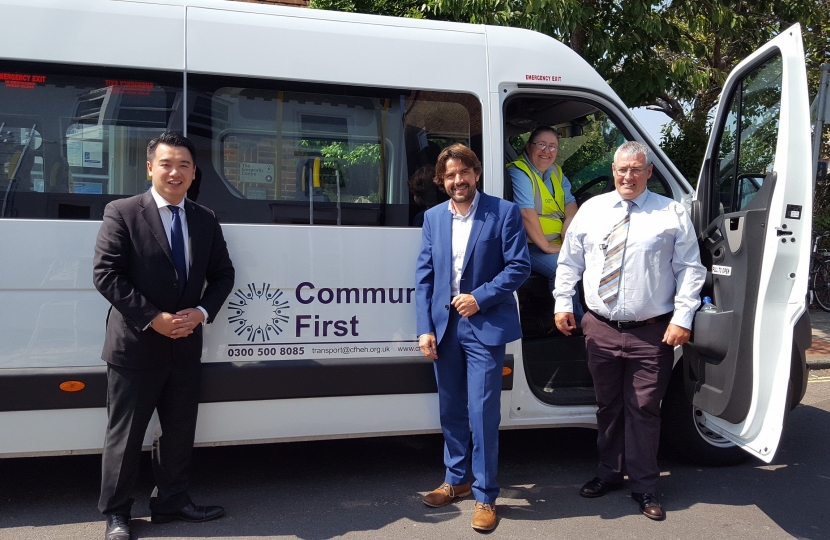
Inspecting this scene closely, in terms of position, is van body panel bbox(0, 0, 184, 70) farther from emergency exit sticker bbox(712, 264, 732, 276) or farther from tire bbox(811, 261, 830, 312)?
tire bbox(811, 261, 830, 312)

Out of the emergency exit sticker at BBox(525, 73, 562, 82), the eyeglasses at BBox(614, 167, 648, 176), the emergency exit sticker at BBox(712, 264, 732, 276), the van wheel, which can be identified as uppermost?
the emergency exit sticker at BBox(525, 73, 562, 82)

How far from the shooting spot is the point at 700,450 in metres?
4.41

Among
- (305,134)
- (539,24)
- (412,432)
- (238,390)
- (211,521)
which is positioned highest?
(539,24)

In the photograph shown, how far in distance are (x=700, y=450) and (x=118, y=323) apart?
3.26 metres

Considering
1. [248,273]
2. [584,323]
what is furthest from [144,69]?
[584,323]

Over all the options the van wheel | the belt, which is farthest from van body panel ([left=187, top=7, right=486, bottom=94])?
the van wheel

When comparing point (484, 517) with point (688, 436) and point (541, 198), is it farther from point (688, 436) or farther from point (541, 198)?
point (541, 198)

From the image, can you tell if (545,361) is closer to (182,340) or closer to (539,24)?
(182,340)

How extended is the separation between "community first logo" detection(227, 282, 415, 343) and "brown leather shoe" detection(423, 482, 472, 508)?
900 millimetres

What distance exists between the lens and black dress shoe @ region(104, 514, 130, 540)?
3.38 metres

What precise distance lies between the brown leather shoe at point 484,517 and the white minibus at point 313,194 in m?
0.57

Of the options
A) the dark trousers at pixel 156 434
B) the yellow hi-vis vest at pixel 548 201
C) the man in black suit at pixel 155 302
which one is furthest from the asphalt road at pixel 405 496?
the yellow hi-vis vest at pixel 548 201

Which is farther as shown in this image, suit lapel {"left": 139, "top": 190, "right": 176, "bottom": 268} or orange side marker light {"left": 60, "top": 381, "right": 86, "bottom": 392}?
orange side marker light {"left": 60, "top": 381, "right": 86, "bottom": 392}

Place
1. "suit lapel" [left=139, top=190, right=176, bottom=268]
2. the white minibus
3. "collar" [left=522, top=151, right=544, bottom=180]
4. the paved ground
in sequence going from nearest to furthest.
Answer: "suit lapel" [left=139, top=190, right=176, bottom=268]
the white minibus
"collar" [left=522, top=151, right=544, bottom=180]
the paved ground
